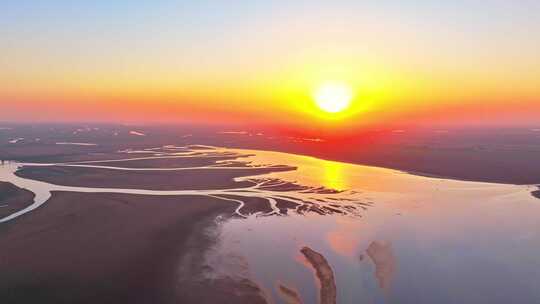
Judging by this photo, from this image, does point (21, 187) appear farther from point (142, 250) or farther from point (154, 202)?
point (142, 250)

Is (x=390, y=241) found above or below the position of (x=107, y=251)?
above

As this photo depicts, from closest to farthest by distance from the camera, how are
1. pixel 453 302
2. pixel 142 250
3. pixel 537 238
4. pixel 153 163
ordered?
pixel 453 302, pixel 142 250, pixel 537 238, pixel 153 163

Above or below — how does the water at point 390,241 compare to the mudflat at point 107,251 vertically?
above

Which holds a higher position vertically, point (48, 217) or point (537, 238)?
point (537, 238)

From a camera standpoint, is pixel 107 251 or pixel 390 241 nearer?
pixel 107 251

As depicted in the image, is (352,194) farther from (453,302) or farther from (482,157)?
(482,157)

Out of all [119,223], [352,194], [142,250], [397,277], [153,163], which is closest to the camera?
[397,277]

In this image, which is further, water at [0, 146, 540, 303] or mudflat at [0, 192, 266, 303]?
water at [0, 146, 540, 303]

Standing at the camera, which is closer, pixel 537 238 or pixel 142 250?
pixel 142 250

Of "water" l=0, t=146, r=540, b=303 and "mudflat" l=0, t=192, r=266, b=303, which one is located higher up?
"water" l=0, t=146, r=540, b=303

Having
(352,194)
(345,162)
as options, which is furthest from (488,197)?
(345,162)

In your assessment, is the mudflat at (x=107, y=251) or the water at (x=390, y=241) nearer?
the mudflat at (x=107, y=251)
